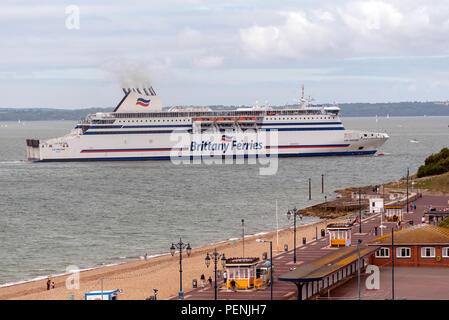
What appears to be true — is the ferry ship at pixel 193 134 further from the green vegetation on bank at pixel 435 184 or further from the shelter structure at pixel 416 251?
the shelter structure at pixel 416 251

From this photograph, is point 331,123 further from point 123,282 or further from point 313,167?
point 123,282

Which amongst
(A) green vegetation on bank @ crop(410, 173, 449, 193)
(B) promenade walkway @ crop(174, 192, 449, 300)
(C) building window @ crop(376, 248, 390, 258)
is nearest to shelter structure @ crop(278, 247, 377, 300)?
(B) promenade walkway @ crop(174, 192, 449, 300)

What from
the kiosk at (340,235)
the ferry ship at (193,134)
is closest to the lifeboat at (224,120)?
the ferry ship at (193,134)

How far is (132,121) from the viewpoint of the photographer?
364 feet

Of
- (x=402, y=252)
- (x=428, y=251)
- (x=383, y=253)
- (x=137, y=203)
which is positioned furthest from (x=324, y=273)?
(x=137, y=203)

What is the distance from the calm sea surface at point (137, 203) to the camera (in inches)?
1737

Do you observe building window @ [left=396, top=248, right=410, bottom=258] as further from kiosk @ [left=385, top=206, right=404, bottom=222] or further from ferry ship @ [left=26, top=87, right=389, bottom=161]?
ferry ship @ [left=26, top=87, right=389, bottom=161]

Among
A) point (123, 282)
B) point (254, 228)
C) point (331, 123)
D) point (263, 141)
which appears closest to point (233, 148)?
point (263, 141)

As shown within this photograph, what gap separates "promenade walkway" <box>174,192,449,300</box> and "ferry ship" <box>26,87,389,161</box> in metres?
53.5

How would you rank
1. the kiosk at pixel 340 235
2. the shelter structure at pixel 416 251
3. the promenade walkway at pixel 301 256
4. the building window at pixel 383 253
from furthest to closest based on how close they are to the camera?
the kiosk at pixel 340 235 → the building window at pixel 383 253 → the shelter structure at pixel 416 251 → the promenade walkway at pixel 301 256

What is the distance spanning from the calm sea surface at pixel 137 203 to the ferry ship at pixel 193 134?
2026mm

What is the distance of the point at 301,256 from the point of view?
33969 mm

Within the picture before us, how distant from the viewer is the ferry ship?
361 ft

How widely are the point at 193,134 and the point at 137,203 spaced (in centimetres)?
4564
